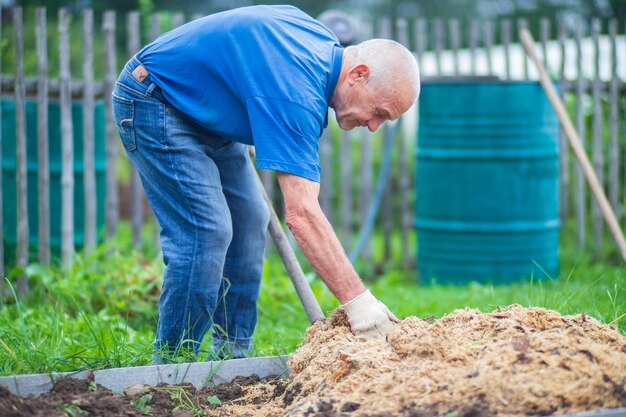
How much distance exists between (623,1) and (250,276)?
7.60m

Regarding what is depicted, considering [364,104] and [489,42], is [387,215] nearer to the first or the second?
[489,42]

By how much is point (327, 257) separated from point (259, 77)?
0.63 meters

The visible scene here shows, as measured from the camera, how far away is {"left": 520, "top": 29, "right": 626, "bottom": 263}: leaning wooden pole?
494 centimetres

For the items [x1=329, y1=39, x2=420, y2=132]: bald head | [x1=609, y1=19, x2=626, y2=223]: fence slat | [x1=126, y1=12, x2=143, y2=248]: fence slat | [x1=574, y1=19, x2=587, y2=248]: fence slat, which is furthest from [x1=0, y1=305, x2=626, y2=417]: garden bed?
[x1=609, y1=19, x2=626, y2=223]: fence slat

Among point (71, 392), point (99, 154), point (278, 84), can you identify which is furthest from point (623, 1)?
point (71, 392)

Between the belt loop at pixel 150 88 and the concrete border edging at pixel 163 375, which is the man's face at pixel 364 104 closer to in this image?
the belt loop at pixel 150 88

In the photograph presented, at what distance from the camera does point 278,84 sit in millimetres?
2600

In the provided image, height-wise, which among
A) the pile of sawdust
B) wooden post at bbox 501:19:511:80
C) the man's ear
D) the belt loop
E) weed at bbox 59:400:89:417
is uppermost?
wooden post at bbox 501:19:511:80

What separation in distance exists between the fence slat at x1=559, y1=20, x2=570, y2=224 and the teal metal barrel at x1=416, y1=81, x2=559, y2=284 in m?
0.76

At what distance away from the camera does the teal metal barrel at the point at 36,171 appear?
5.18 m

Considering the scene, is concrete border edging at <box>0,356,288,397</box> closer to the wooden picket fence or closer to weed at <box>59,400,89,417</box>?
weed at <box>59,400,89,417</box>

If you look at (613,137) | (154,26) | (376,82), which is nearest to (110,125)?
(154,26)

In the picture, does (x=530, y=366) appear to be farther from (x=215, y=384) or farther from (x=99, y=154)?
(x=99, y=154)

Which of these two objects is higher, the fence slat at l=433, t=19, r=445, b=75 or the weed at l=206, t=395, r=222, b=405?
the fence slat at l=433, t=19, r=445, b=75
